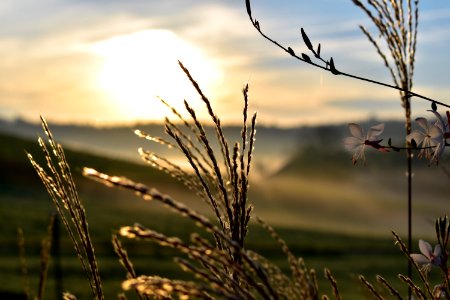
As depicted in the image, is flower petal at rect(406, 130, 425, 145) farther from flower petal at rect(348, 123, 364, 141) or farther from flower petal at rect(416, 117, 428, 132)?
flower petal at rect(348, 123, 364, 141)

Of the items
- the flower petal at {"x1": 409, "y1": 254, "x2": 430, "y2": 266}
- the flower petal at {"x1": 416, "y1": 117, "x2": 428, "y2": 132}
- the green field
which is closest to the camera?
the flower petal at {"x1": 416, "y1": 117, "x2": 428, "y2": 132}

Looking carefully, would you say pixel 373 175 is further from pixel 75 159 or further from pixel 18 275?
pixel 18 275

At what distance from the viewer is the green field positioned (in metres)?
15.9

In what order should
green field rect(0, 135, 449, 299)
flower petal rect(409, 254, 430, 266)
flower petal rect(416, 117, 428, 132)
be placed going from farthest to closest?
green field rect(0, 135, 449, 299), flower petal rect(409, 254, 430, 266), flower petal rect(416, 117, 428, 132)

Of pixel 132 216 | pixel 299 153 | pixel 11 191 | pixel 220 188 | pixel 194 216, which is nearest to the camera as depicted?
pixel 194 216

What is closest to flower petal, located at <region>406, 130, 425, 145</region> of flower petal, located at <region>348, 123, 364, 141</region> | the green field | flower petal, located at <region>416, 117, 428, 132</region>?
flower petal, located at <region>416, 117, 428, 132</region>

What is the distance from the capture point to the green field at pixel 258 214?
15.9 metres

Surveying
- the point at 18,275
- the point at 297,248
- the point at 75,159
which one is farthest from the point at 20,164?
the point at 18,275

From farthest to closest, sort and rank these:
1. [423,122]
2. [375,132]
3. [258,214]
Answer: [258,214] → [375,132] → [423,122]

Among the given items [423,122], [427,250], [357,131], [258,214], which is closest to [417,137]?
[423,122]

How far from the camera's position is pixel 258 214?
334 inches

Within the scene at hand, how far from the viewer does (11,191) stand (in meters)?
42.0

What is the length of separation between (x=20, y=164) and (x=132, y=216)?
2011 centimetres

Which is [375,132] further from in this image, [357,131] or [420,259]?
[420,259]
